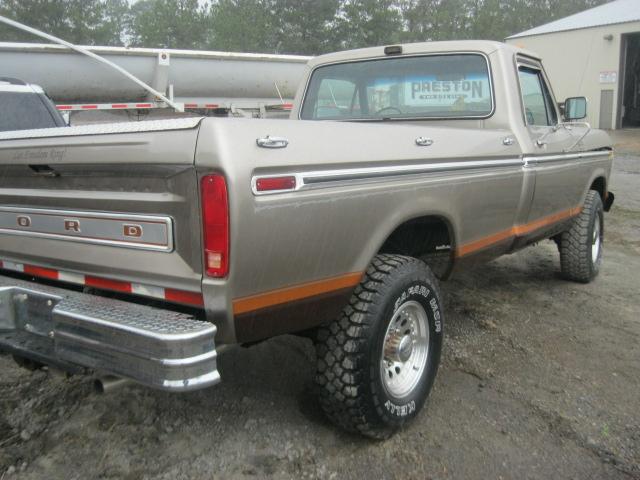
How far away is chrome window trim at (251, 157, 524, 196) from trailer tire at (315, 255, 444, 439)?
415 millimetres

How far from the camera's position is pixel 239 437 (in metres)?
2.87

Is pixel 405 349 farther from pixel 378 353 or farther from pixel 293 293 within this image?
pixel 293 293

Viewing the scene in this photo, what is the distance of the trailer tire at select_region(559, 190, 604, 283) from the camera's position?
5.24 meters

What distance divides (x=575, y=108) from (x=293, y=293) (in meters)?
3.53

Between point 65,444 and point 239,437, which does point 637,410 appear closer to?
point 239,437

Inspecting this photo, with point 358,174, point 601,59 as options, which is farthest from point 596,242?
point 601,59

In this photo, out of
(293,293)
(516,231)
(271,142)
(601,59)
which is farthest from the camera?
(601,59)

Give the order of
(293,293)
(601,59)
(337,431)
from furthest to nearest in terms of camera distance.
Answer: (601,59)
(337,431)
(293,293)

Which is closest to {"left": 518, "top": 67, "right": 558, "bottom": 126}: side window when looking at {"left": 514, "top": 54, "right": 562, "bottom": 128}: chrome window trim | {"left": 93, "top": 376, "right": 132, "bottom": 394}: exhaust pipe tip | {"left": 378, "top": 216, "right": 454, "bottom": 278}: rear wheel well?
{"left": 514, "top": 54, "right": 562, "bottom": 128}: chrome window trim

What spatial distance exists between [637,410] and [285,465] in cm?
187

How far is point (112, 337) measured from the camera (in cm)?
210

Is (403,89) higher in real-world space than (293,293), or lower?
higher

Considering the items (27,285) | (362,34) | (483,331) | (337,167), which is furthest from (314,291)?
(362,34)

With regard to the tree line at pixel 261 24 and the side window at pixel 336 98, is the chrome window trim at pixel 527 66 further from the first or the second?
the tree line at pixel 261 24
